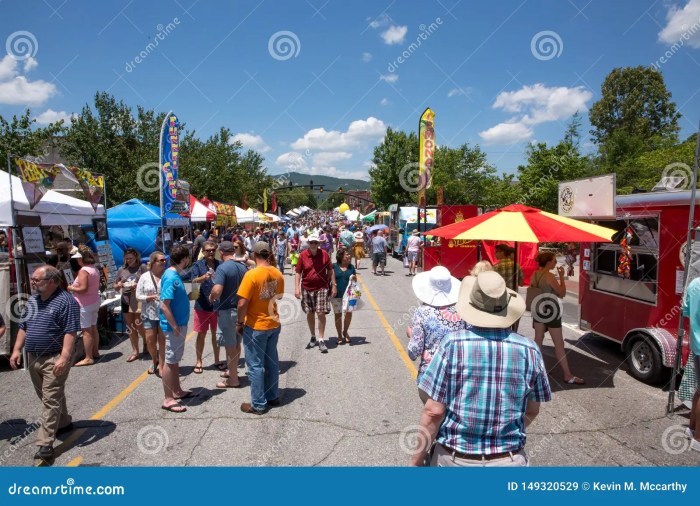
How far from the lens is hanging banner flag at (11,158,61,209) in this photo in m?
7.20

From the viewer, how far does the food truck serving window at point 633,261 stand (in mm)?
6750

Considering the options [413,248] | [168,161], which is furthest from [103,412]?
[413,248]

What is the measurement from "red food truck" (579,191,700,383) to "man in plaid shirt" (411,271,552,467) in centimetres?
452

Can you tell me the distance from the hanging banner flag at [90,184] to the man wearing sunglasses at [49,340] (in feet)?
20.7

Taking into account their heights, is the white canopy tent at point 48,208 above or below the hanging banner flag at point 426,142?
below

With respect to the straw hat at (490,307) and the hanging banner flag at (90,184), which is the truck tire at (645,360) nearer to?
the straw hat at (490,307)

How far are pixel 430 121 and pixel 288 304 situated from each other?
517 inches

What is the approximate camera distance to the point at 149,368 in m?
6.64

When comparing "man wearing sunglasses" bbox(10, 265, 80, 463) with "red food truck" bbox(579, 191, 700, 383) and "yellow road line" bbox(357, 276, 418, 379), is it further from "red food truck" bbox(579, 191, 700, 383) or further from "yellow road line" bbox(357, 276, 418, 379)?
"red food truck" bbox(579, 191, 700, 383)

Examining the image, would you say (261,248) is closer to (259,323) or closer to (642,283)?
(259,323)

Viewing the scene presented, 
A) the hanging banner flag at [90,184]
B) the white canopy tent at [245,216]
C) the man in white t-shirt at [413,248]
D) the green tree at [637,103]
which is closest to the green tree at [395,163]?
the green tree at [637,103]

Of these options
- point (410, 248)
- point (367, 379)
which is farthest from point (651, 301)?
point (410, 248)

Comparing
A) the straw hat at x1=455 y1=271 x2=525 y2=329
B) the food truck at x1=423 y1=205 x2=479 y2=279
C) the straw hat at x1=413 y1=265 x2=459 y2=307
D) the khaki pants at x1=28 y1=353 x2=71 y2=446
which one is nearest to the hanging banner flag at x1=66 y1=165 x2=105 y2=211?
the khaki pants at x1=28 y1=353 x2=71 y2=446

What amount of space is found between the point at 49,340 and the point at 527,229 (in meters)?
5.18
